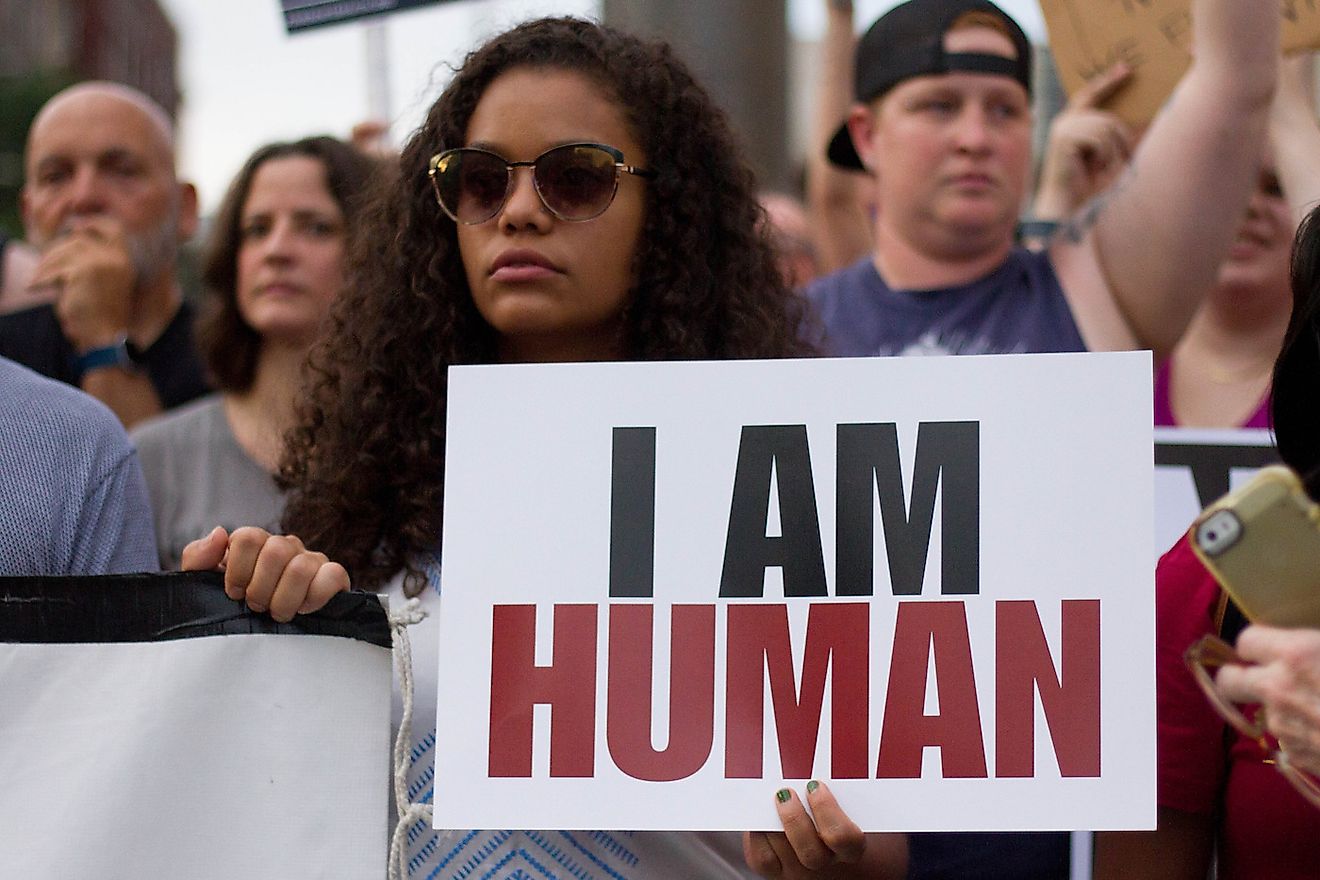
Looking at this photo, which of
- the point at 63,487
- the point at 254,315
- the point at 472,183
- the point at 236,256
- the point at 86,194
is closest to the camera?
the point at 63,487

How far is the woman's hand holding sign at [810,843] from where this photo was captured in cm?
190

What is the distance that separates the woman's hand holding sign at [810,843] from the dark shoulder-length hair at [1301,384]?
24.5 inches

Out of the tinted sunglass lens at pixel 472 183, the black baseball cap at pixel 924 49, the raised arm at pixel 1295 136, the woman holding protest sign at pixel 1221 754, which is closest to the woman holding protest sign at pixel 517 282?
the tinted sunglass lens at pixel 472 183

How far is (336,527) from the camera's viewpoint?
7.70 ft

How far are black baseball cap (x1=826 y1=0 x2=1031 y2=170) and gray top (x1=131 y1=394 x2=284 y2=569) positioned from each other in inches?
57.1

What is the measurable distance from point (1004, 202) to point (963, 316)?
25 centimetres

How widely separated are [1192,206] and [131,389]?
2309 millimetres

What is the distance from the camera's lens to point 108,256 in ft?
13.5

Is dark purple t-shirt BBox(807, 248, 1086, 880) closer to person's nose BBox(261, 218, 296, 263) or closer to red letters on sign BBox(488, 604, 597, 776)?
person's nose BBox(261, 218, 296, 263)

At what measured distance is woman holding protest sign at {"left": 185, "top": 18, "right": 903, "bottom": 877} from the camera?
2283 millimetres

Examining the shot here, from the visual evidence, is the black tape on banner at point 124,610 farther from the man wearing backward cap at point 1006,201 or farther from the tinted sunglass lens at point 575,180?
the man wearing backward cap at point 1006,201

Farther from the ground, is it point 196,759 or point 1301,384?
point 1301,384

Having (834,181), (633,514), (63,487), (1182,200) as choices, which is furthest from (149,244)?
(633,514)

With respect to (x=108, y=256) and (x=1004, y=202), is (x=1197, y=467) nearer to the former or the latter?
(x=1004, y=202)
